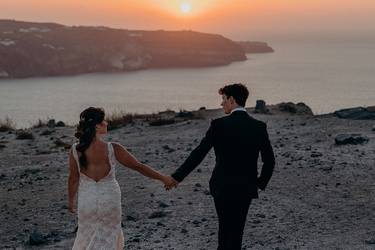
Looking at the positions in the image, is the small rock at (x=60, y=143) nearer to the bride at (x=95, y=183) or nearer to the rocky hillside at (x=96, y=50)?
the bride at (x=95, y=183)

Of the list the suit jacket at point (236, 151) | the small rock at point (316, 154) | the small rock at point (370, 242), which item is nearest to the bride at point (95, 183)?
the suit jacket at point (236, 151)

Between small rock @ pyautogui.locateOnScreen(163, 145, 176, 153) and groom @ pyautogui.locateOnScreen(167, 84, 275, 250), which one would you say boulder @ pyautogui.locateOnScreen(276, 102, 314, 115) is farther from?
groom @ pyautogui.locateOnScreen(167, 84, 275, 250)

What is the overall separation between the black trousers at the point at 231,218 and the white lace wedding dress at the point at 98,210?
107cm

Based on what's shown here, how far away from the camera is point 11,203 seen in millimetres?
13508

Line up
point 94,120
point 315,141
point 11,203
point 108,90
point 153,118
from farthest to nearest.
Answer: point 108,90, point 153,118, point 315,141, point 11,203, point 94,120

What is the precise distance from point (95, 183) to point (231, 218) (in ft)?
4.73

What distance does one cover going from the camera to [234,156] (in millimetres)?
6820

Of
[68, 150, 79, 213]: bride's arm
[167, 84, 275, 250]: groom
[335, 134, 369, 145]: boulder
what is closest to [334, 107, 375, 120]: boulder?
[335, 134, 369, 145]: boulder

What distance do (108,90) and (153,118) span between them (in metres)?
86.9

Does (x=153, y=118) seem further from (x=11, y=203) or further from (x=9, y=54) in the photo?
(x=9, y=54)

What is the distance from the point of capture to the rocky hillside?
149m

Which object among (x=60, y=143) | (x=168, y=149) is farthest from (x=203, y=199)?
(x=60, y=143)

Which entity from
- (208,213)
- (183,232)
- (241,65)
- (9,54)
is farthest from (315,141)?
(241,65)

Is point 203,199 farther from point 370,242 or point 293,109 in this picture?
point 293,109
